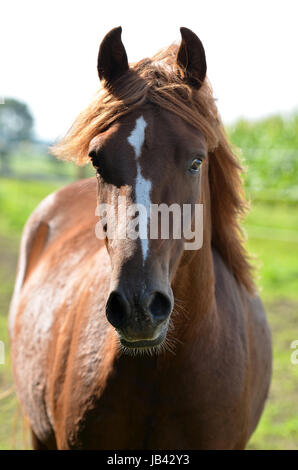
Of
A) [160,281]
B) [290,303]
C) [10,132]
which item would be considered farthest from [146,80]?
[10,132]

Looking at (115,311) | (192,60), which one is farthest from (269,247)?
(115,311)

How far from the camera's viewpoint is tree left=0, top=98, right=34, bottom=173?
18.9 metres

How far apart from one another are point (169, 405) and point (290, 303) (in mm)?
5529

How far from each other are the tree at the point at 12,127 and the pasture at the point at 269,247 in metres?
1.12

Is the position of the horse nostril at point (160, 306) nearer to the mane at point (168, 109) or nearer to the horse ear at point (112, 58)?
the mane at point (168, 109)

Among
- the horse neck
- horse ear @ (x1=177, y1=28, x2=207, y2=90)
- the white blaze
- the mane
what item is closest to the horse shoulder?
the mane

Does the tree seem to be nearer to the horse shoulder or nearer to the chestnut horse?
the horse shoulder

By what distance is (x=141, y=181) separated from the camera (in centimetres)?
177

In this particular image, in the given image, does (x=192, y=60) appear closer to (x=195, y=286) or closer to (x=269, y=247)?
(x=195, y=286)

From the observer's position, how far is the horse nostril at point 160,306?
1646mm

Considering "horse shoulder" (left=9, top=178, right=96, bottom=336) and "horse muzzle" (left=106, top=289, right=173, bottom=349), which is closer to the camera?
"horse muzzle" (left=106, top=289, right=173, bottom=349)

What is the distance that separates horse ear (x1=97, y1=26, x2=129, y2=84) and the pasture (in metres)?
1.14

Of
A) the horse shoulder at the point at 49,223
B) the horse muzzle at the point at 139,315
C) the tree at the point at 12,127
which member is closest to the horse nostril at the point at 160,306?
the horse muzzle at the point at 139,315

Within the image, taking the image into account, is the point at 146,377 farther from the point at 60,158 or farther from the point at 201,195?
the point at 60,158
